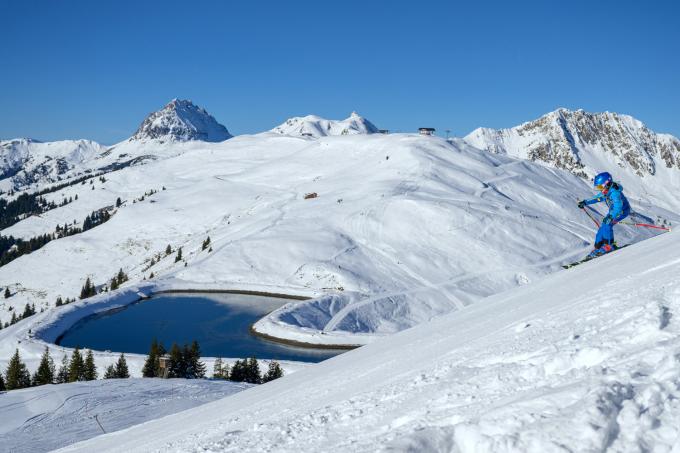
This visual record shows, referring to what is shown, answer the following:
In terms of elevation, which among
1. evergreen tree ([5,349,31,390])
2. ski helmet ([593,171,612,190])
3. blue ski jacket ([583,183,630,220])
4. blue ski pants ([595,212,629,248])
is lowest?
evergreen tree ([5,349,31,390])

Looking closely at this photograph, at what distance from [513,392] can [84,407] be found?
727 inches

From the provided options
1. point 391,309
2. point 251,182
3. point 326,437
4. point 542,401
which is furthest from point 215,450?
point 251,182

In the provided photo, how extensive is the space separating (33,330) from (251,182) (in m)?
92.5

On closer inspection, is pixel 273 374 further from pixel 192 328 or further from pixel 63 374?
pixel 192 328

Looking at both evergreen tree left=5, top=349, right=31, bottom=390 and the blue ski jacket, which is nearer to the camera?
the blue ski jacket

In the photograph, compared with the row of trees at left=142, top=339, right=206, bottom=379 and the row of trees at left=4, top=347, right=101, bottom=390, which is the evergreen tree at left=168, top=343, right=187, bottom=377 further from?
the row of trees at left=4, top=347, right=101, bottom=390

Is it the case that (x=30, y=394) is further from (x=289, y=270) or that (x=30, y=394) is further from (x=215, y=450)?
(x=289, y=270)

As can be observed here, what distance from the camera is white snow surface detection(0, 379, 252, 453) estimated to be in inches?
630

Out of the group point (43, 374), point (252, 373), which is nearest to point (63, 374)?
point (43, 374)

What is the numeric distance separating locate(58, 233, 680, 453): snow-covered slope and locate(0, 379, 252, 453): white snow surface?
27.0ft

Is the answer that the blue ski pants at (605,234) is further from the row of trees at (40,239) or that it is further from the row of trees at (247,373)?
the row of trees at (40,239)

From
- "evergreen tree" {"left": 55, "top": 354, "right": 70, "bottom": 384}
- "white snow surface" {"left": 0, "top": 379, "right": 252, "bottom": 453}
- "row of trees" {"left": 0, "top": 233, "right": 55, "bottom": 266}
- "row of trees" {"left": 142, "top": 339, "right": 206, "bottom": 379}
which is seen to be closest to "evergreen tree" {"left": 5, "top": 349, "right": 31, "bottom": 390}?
"evergreen tree" {"left": 55, "top": 354, "right": 70, "bottom": 384}

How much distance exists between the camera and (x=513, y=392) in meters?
4.85

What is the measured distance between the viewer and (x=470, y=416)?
14.9ft
